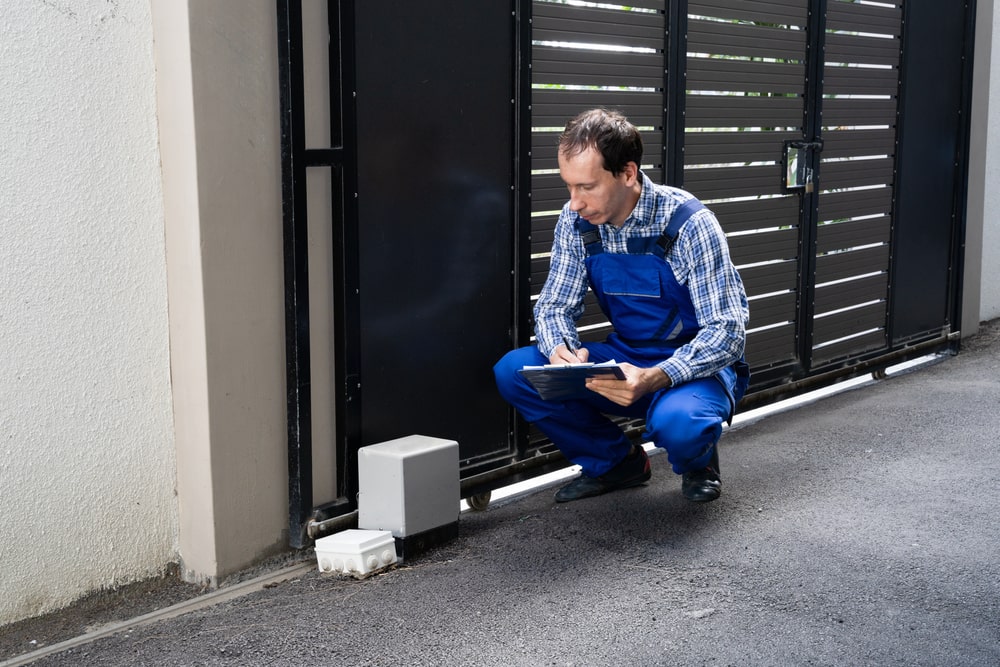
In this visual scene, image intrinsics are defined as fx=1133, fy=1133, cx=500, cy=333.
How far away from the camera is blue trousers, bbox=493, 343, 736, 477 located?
364cm

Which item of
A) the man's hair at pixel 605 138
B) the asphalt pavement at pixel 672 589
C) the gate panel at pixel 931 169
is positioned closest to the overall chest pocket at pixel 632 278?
the man's hair at pixel 605 138

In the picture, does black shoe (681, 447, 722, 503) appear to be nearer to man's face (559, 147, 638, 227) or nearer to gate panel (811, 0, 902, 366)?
man's face (559, 147, 638, 227)

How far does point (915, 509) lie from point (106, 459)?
2.70 metres

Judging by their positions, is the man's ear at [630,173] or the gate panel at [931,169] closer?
the man's ear at [630,173]

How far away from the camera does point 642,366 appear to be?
3.95m

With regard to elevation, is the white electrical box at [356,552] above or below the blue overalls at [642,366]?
below

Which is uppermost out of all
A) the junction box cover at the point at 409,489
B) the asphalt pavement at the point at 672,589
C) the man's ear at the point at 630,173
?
the man's ear at the point at 630,173

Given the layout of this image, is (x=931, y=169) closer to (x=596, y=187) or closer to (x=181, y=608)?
(x=596, y=187)

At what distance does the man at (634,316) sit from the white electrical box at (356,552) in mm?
750

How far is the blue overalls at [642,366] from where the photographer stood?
367cm

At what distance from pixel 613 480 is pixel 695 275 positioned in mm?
890

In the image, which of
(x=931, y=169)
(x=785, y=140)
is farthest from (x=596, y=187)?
(x=931, y=169)

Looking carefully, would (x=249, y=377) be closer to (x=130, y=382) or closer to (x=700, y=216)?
(x=130, y=382)

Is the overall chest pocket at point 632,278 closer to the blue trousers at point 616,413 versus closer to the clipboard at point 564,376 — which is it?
the blue trousers at point 616,413
